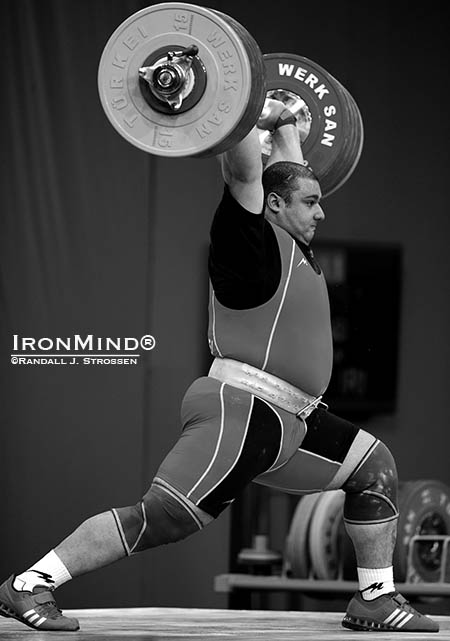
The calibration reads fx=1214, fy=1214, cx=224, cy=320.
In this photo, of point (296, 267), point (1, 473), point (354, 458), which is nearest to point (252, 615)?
point (354, 458)

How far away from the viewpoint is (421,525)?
4949mm

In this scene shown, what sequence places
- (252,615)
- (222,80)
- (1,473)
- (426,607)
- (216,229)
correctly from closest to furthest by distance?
(222,80) < (216,229) < (252,615) < (1,473) < (426,607)

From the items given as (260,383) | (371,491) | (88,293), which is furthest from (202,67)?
(88,293)

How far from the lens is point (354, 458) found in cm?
302

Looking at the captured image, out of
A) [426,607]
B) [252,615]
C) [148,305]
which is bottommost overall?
[426,607]

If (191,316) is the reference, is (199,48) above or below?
above

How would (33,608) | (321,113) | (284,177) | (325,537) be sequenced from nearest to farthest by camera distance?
(33,608), (284,177), (321,113), (325,537)

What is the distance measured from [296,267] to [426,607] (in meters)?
2.87

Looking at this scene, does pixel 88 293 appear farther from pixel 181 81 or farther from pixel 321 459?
pixel 181 81

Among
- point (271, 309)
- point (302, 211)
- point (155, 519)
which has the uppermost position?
point (302, 211)

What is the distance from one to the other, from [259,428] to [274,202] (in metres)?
0.61

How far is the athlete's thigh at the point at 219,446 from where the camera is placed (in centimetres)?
274

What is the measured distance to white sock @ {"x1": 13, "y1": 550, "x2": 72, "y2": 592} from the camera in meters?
2.71

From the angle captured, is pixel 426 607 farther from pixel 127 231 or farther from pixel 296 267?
pixel 296 267
